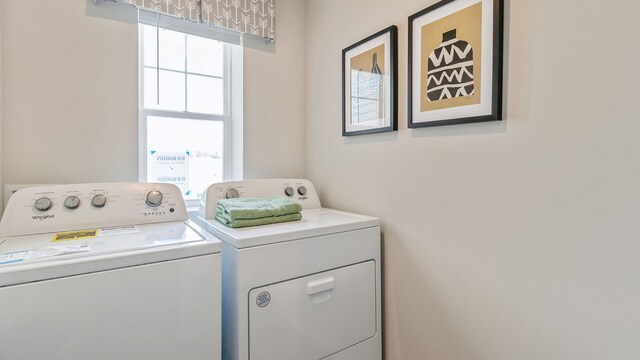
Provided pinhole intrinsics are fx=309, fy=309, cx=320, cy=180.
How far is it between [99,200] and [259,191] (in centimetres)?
76

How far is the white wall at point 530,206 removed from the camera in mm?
845

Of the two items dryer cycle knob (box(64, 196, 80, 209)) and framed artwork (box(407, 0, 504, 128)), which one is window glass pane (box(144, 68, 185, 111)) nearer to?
dryer cycle knob (box(64, 196, 80, 209))

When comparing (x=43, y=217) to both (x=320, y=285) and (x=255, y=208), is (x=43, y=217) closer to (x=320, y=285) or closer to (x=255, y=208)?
(x=255, y=208)

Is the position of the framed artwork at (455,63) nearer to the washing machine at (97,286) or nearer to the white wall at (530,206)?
the white wall at (530,206)

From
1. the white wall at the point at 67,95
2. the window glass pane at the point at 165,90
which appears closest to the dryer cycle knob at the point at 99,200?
the white wall at the point at 67,95

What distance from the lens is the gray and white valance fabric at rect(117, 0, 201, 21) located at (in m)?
1.60

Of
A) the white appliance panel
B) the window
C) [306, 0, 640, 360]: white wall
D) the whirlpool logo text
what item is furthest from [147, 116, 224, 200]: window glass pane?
[306, 0, 640, 360]: white wall

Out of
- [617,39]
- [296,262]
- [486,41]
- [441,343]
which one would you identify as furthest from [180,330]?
[617,39]

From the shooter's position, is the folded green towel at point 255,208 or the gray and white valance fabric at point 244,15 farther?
the gray and white valance fabric at point 244,15

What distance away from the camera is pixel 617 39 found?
84cm

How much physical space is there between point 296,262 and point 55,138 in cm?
→ 129

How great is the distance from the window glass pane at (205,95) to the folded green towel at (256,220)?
2.64 feet

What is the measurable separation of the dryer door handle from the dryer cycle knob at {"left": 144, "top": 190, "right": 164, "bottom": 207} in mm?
810

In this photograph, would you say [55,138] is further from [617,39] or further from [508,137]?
[617,39]
